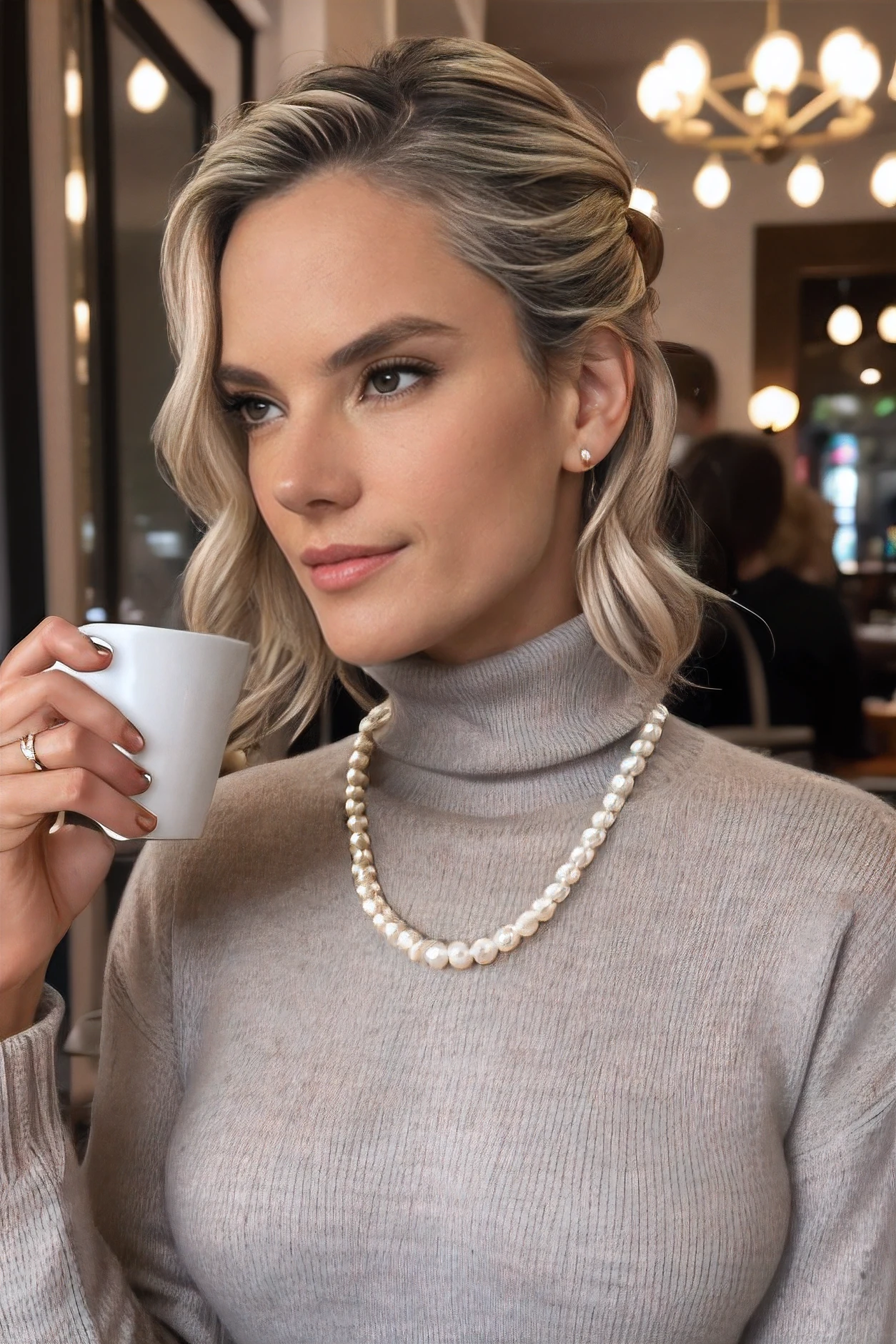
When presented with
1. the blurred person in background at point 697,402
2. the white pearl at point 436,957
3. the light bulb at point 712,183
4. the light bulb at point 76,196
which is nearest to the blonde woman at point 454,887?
the white pearl at point 436,957

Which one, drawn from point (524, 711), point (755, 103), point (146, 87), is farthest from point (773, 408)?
point (524, 711)

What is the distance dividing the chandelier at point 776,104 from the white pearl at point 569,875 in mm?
2587

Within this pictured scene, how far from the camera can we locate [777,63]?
10.6ft

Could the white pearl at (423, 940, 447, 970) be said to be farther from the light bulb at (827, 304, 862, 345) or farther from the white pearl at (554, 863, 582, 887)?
the light bulb at (827, 304, 862, 345)

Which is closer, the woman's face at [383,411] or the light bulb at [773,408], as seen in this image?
the woman's face at [383,411]

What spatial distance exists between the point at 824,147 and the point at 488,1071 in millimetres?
2844

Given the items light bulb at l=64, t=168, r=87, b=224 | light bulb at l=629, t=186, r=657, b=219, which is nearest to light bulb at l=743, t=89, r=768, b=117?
light bulb at l=64, t=168, r=87, b=224

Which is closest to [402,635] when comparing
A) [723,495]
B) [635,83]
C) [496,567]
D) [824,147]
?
[496,567]

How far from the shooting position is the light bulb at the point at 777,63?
10.5 ft

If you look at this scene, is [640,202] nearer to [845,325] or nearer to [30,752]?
[30,752]

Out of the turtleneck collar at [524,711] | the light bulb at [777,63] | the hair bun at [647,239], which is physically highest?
the light bulb at [777,63]

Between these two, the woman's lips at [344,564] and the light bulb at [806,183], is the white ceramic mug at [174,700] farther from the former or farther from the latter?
the light bulb at [806,183]

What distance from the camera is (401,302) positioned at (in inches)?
34.7

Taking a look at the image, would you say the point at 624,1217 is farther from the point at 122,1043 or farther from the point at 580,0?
the point at 580,0
